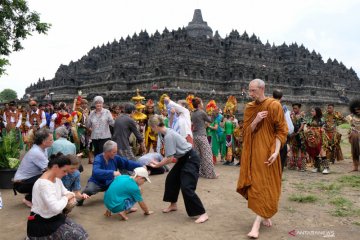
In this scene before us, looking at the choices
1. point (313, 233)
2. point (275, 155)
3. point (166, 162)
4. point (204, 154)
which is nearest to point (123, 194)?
point (166, 162)

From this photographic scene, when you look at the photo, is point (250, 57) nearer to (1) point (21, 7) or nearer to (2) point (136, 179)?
(1) point (21, 7)

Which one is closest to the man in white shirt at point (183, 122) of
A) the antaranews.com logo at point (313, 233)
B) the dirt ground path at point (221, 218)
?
the dirt ground path at point (221, 218)

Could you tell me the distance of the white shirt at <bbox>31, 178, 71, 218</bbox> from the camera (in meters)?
3.82

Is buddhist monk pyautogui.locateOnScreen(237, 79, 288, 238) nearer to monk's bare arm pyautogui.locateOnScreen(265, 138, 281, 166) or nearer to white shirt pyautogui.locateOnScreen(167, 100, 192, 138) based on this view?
monk's bare arm pyautogui.locateOnScreen(265, 138, 281, 166)

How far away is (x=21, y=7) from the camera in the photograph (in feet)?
39.5

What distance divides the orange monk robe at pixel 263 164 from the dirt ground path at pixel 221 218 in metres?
0.47

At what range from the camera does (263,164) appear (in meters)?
4.91

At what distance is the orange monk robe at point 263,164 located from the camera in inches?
192

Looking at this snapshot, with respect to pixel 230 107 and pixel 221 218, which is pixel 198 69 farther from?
pixel 221 218

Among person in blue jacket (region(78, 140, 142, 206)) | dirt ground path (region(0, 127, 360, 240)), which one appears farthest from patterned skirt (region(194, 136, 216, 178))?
person in blue jacket (region(78, 140, 142, 206))

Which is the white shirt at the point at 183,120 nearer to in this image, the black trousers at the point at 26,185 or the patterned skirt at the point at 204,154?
the patterned skirt at the point at 204,154

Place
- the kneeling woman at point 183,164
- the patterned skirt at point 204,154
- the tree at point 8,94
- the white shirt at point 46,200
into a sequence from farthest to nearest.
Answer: the tree at point 8,94 < the patterned skirt at point 204,154 < the kneeling woman at point 183,164 < the white shirt at point 46,200

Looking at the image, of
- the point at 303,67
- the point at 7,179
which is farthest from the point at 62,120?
the point at 303,67

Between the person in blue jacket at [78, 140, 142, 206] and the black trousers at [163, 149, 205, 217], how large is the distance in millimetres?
695
